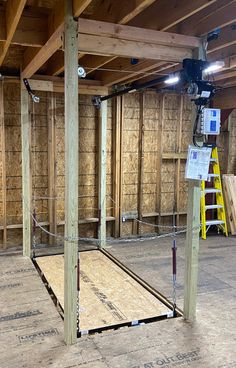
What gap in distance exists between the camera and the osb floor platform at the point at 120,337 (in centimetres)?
254

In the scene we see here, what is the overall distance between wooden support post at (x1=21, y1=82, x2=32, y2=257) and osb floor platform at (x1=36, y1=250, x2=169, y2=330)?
1.17 feet

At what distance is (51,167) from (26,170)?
608 millimetres

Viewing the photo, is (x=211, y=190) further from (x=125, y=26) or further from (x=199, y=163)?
(x=125, y=26)

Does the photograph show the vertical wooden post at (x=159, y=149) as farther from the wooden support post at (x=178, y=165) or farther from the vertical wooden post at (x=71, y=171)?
the vertical wooden post at (x=71, y=171)

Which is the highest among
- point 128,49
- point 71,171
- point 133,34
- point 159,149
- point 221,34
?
point 221,34

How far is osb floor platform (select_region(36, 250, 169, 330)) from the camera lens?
3188mm

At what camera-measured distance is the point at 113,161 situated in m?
5.76

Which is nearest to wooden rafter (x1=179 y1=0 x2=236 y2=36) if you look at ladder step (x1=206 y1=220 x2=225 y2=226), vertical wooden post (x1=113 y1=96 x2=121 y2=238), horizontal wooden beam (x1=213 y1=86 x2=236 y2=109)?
vertical wooden post (x1=113 y1=96 x2=121 y2=238)

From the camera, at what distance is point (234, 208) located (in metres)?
6.24

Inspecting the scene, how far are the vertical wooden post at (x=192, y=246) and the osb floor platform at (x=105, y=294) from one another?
0.27 meters

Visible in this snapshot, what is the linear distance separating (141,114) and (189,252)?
3.30 meters

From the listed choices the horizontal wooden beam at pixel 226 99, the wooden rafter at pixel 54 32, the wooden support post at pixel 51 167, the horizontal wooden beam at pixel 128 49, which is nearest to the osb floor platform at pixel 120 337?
the wooden support post at pixel 51 167

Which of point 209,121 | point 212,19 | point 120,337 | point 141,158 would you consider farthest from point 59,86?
point 120,337

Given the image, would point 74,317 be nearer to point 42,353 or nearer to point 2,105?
point 42,353
